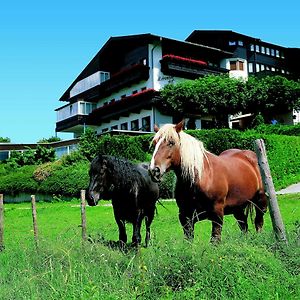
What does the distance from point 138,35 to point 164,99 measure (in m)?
8.18

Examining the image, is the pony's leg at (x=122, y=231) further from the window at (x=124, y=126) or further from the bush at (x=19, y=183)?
the window at (x=124, y=126)

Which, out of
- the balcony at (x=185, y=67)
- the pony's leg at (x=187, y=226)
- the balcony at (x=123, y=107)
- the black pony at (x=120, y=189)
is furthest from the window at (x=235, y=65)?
the pony's leg at (x=187, y=226)

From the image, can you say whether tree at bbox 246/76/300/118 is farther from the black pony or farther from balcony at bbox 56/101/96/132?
the black pony

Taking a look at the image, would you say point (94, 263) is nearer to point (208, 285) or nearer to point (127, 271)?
point (127, 271)

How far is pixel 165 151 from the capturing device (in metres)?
8.05

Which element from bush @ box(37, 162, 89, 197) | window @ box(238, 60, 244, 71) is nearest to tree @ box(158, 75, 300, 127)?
window @ box(238, 60, 244, 71)

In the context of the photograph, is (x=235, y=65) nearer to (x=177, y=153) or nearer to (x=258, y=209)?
A: (x=258, y=209)

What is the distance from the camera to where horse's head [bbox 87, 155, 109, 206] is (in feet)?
31.2

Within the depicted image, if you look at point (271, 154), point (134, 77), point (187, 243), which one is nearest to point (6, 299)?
point (187, 243)

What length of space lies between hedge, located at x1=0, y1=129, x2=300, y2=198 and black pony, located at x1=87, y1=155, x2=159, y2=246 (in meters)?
17.3

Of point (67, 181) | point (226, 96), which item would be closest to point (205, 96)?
point (226, 96)

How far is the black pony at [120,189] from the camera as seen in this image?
9648 millimetres

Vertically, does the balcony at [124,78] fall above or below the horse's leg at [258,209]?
above

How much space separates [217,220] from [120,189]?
236 cm
